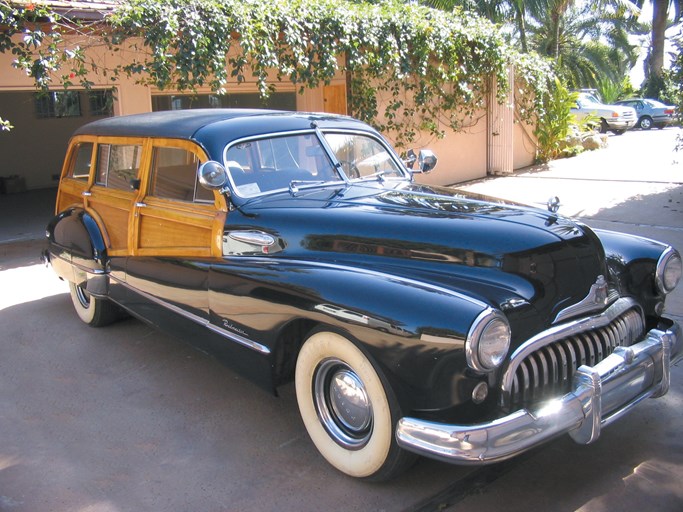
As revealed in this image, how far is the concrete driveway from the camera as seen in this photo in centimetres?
303

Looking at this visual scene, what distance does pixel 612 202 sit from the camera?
33.1ft

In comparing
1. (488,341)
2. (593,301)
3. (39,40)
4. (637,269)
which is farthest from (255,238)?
(39,40)

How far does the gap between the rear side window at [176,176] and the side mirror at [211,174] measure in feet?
0.89

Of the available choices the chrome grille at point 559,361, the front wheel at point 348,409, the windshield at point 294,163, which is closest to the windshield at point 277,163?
the windshield at point 294,163

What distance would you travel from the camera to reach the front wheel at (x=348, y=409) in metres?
2.88

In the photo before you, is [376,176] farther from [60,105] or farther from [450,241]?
[60,105]

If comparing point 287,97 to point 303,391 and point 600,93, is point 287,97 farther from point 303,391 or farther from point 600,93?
point 600,93

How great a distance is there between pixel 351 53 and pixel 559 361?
7758mm

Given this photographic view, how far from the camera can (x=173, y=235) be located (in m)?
4.24

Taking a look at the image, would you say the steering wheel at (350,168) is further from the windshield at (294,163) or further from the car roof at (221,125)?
the car roof at (221,125)

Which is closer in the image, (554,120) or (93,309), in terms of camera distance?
(93,309)

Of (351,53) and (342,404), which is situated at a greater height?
(351,53)

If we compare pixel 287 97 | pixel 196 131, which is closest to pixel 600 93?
pixel 287 97

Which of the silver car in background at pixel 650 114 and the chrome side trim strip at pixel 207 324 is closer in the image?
the chrome side trim strip at pixel 207 324
